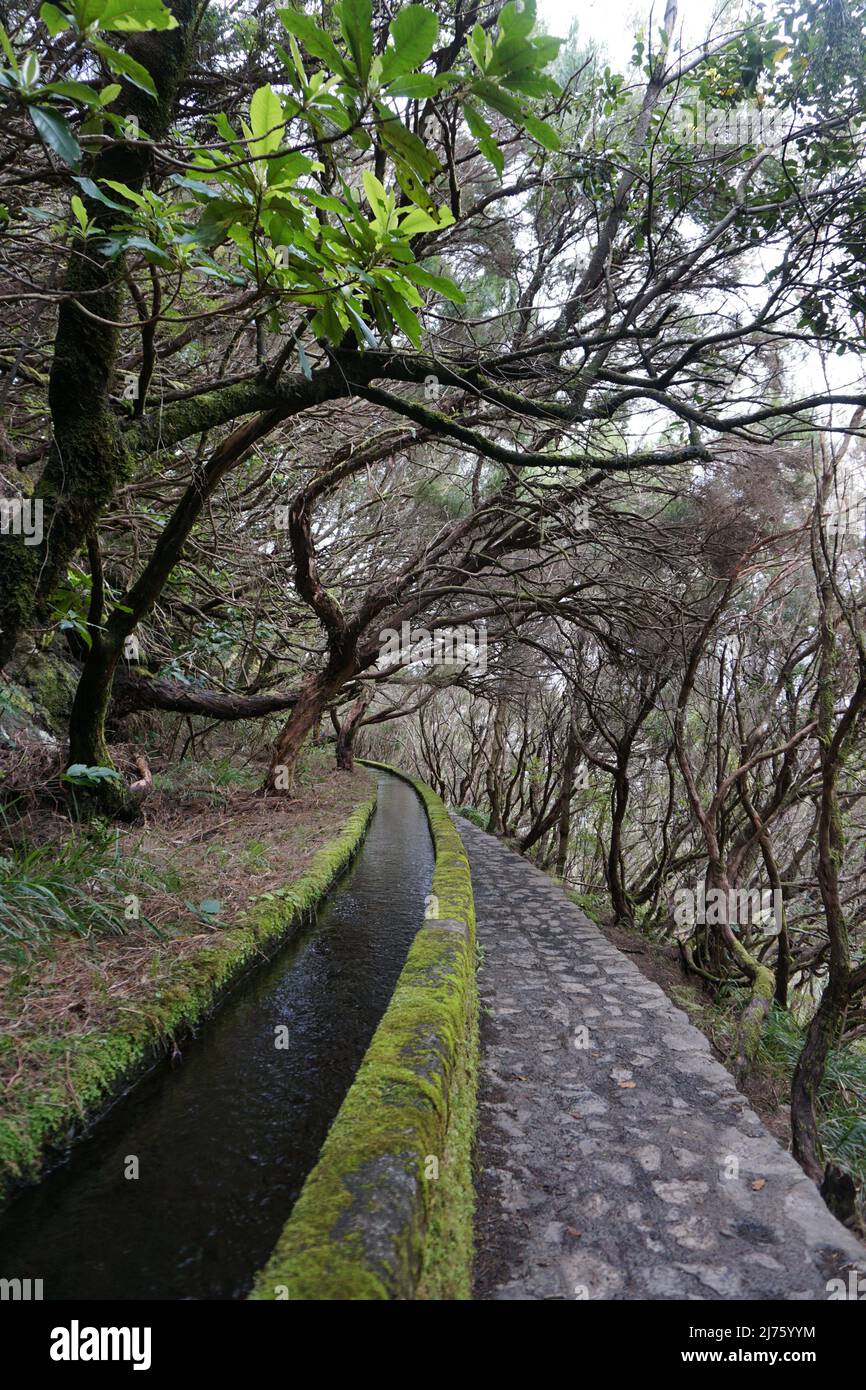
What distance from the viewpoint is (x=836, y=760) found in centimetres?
425

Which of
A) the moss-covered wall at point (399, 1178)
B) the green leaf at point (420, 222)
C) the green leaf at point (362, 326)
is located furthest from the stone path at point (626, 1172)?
the green leaf at point (420, 222)

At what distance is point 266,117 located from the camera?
1.88m

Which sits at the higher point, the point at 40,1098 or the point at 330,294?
the point at 330,294

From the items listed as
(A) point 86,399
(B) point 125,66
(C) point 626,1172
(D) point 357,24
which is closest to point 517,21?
(D) point 357,24

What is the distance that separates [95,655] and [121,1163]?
3388 millimetres

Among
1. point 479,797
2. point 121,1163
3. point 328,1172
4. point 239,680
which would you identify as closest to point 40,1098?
point 121,1163

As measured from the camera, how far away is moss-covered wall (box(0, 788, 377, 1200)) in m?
2.43

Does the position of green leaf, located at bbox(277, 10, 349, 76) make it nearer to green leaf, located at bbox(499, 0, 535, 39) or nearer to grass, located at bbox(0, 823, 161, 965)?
green leaf, located at bbox(499, 0, 535, 39)

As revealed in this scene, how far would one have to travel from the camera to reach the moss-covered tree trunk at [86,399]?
2.92m

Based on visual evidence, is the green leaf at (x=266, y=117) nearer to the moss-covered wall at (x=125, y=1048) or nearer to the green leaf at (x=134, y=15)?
the green leaf at (x=134, y=15)

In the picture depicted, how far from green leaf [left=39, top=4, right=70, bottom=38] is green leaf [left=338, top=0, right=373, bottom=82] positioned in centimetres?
59

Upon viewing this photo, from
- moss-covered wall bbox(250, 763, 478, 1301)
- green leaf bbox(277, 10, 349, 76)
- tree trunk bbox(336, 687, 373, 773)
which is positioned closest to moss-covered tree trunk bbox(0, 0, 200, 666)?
green leaf bbox(277, 10, 349, 76)
